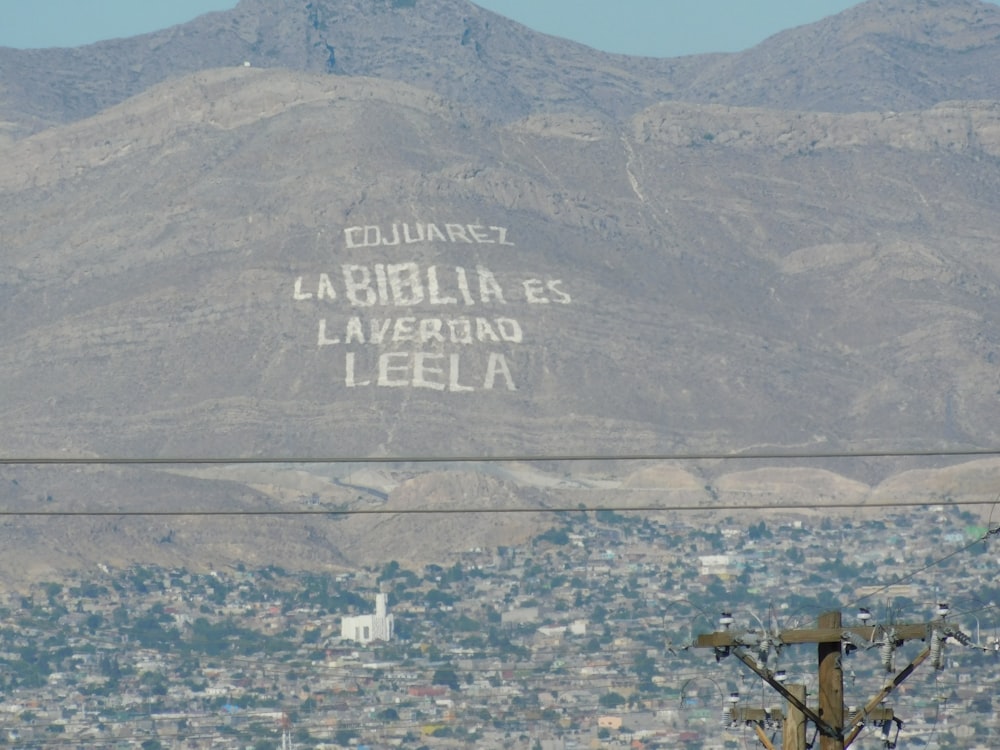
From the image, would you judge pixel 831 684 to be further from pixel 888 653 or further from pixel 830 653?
pixel 888 653

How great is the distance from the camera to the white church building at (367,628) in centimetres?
16212

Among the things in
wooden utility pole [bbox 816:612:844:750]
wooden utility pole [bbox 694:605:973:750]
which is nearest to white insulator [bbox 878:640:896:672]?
wooden utility pole [bbox 694:605:973:750]

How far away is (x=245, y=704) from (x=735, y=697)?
9949 cm

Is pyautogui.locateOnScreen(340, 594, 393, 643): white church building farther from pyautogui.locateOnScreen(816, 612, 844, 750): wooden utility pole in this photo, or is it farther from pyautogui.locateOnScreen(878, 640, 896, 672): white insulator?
pyautogui.locateOnScreen(878, 640, 896, 672): white insulator

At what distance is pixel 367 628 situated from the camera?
164 meters

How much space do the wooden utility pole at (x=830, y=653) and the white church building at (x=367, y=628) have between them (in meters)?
125

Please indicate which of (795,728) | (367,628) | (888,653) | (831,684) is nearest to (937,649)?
(888,653)

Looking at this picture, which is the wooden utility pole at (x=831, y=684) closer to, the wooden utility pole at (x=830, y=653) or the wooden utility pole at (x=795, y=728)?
the wooden utility pole at (x=830, y=653)

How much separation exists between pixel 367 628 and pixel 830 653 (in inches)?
5037

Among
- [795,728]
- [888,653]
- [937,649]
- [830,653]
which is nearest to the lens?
[937,649]

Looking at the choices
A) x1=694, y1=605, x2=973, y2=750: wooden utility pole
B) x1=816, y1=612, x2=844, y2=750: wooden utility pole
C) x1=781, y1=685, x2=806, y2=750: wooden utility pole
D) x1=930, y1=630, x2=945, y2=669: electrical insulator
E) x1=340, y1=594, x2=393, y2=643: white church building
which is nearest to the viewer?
x1=930, y1=630, x2=945, y2=669: electrical insulator

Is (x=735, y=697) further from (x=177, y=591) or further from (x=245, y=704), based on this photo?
(x=177, y=591)

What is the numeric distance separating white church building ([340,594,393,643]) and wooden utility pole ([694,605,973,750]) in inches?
4905

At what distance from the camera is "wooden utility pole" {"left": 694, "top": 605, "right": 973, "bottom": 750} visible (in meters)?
35.9
